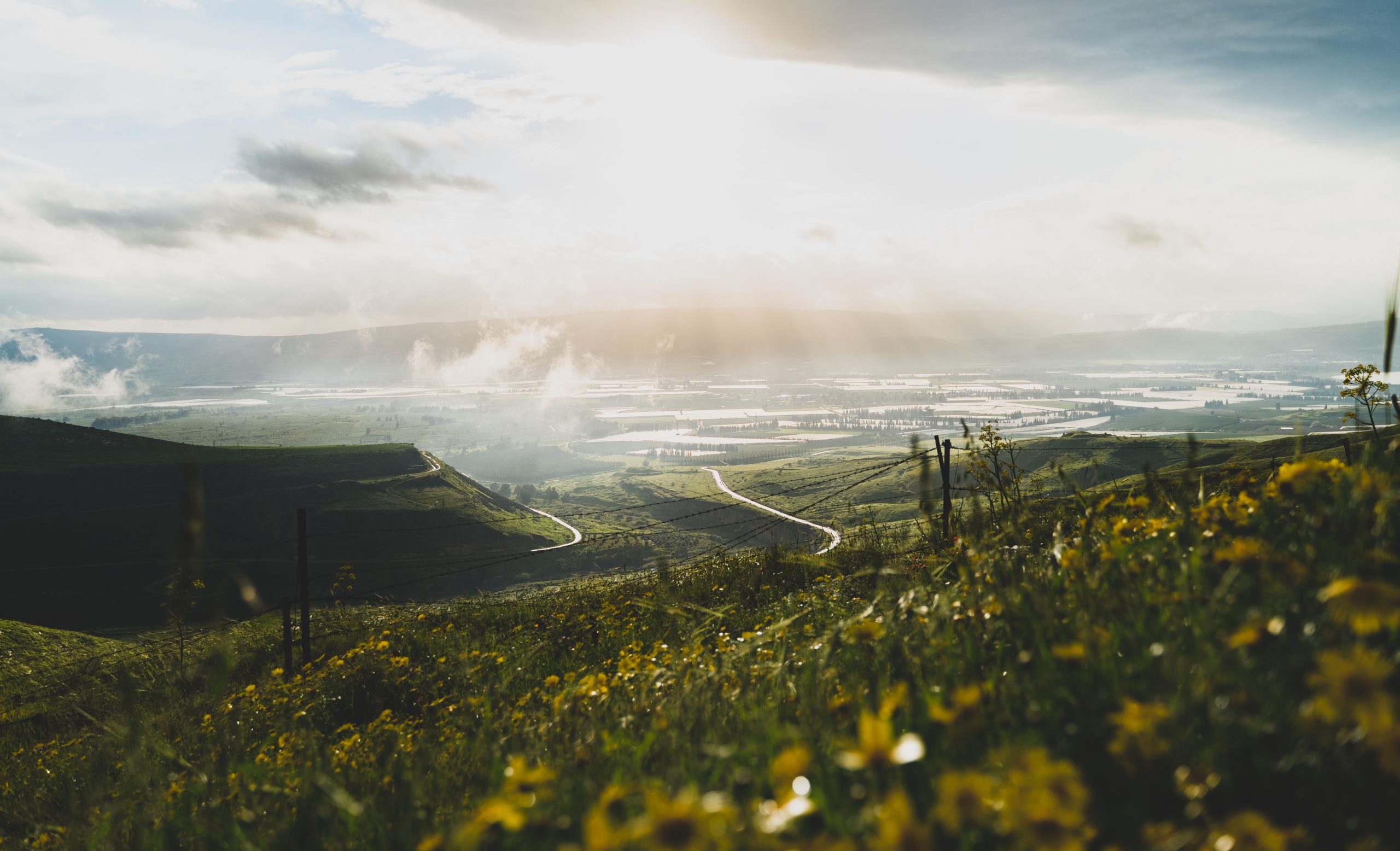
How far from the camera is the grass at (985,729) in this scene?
144cm

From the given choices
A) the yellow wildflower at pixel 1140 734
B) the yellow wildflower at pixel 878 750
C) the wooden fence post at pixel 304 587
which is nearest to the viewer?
the yellow wildflower at pixel 878 750

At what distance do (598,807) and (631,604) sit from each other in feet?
30.4

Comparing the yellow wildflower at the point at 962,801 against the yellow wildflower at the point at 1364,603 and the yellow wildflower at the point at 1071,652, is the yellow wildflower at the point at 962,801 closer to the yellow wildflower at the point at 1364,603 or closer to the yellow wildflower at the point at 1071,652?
the yellow wildflower at the point at 1071,652

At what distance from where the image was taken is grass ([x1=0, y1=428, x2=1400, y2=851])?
4.72 feet

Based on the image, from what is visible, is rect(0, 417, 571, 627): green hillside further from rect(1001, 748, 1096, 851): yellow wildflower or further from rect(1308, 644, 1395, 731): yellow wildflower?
rect(1308, 644, 1395, 731): yellow wildflower

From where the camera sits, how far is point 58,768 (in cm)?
763

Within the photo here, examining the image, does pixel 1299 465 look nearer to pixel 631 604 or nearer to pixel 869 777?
pixel 869 777

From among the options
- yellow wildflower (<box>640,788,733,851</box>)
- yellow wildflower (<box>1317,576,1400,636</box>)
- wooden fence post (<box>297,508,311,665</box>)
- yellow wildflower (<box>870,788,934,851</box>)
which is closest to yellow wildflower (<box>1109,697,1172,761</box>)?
yellow wildflower (<box>1317,576,1400,636</box>)

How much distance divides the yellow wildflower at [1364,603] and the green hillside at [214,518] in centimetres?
8823

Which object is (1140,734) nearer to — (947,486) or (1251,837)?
(1251,837)

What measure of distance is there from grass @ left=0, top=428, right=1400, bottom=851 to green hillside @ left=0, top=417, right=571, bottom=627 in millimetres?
85331

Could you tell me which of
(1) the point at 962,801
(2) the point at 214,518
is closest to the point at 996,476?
(1) the point at 962,801

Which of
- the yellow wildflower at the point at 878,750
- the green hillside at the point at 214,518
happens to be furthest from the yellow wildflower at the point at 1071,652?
the green hillside at the point at 214,518

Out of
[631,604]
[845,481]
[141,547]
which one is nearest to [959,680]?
[631,604]
